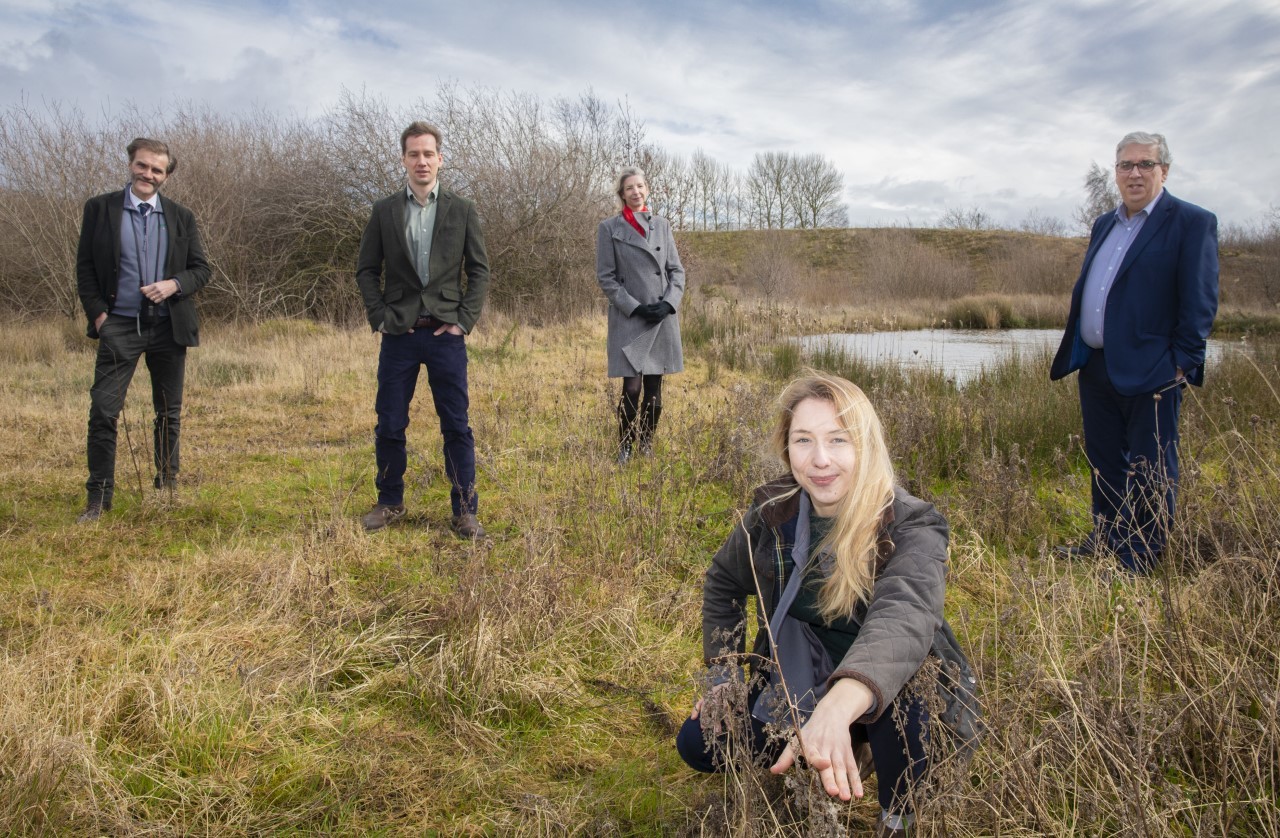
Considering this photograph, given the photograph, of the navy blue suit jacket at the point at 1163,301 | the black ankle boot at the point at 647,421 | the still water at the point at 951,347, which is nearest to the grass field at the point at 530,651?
the black ankle boot at the point at 647,421

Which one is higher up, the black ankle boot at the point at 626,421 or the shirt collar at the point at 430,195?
the shirt collar at the point at 430,195

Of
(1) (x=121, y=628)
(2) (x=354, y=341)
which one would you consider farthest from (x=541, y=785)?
(2) (x=354, y=341)

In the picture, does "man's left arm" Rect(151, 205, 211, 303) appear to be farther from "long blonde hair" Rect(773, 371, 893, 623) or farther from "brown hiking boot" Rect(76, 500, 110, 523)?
"long blonde hair" Rect(773, 371, 893, 623)

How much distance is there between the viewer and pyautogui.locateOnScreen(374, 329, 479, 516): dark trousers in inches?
171

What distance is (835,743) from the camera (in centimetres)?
159

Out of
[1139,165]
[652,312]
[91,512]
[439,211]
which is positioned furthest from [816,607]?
[91,512]

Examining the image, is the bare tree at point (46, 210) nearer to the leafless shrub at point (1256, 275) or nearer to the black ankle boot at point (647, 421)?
the black ankle boot at point (647, 421)

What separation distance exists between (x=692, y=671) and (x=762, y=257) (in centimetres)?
2101

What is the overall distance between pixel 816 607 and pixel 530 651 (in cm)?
135

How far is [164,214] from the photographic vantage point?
15.8 feet

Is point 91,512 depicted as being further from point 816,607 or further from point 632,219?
point 816,607

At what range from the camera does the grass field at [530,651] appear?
6.69 ft

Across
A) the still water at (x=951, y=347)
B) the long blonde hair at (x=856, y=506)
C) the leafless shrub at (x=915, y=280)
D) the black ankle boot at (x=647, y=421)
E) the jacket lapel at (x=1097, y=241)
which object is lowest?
the black ankle boot at (x=647, y=421)

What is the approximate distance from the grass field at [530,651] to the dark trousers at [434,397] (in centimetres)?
34
